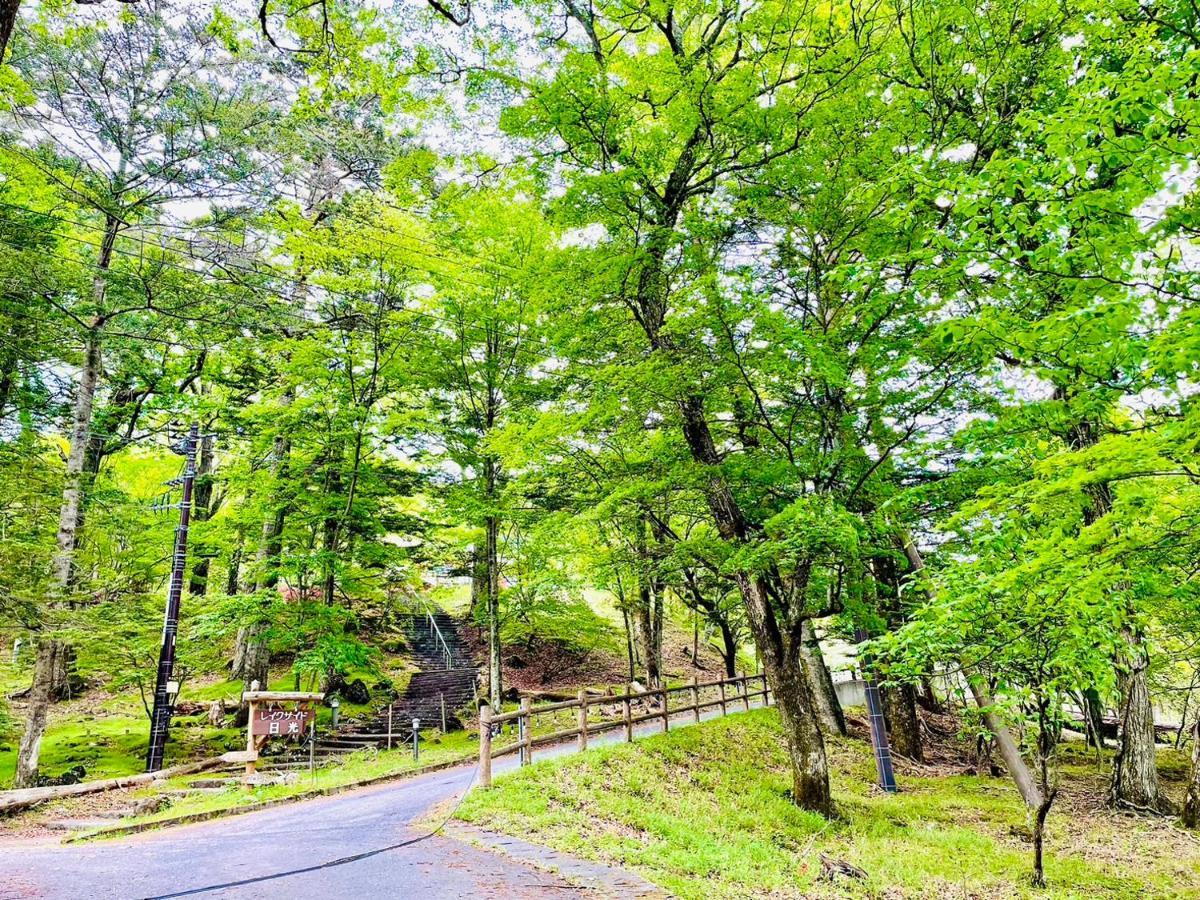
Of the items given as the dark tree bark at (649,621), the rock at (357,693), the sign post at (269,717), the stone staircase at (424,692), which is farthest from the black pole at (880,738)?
the rock at (357,693)

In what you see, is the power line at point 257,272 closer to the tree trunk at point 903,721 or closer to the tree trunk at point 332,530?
the tree trunk at point 332,530

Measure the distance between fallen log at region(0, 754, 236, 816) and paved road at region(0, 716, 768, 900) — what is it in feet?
8.42

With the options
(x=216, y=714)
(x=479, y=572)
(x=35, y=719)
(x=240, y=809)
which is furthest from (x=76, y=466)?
(x=479, y=572)

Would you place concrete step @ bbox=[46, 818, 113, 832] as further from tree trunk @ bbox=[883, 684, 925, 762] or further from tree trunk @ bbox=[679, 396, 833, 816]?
tree trunk @ bbox=[883, 684, 925, 762]

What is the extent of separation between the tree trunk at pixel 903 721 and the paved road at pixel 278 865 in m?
10.7

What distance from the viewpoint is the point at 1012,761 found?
8367 mm

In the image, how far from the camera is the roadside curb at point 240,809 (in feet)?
23.3

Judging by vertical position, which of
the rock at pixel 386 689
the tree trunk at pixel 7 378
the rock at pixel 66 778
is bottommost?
the rock at pixel 66 778

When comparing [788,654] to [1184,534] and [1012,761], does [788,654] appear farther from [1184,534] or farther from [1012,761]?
[1184,534]

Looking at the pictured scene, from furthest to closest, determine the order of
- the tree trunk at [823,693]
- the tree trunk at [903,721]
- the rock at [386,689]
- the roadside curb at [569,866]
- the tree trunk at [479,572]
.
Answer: the rock at [386,689]
the tree trunk at [479,572]
the tree trunk at [823,693]
the tree trunk at [903,721]
the roadside curb at [569,866]

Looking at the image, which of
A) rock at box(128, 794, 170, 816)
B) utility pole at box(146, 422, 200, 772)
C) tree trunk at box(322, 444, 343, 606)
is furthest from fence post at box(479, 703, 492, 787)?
utility pole at box(146, 422, 200, 772)

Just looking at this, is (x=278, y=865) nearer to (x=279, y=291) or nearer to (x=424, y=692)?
(x=279, y=291)

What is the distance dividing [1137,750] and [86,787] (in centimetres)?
1570

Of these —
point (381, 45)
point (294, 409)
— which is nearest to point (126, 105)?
point (294, 409)
